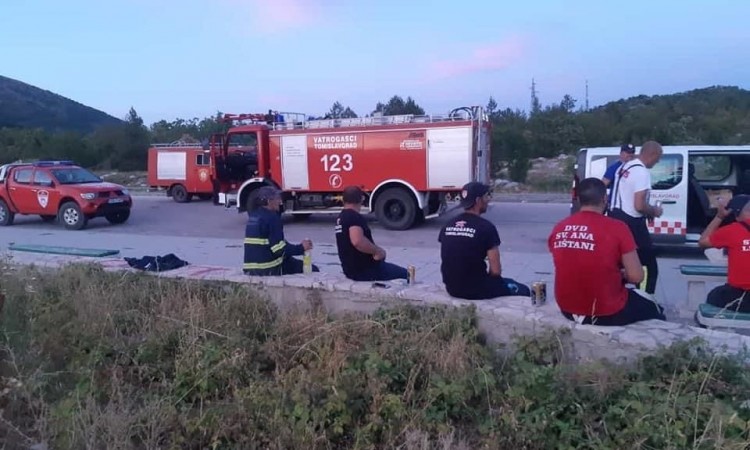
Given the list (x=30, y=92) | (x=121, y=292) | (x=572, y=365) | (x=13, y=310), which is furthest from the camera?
(x=30, y=92)

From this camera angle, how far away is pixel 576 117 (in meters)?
46.2

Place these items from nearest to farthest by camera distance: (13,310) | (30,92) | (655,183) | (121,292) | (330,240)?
(13,310) → (121,292) → (655,183) → (330,240) → (30,92)

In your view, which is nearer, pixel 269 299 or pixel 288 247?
pixel 269 299

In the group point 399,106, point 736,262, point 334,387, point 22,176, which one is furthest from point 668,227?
point 399,106

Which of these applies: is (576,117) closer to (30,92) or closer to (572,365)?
(572,365)

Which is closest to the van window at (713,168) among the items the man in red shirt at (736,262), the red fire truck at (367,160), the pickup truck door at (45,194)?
the red fire truck at (367,160)

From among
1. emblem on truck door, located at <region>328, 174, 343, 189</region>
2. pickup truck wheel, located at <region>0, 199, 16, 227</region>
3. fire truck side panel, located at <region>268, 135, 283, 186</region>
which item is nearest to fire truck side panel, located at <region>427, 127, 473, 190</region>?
emblem on truck door, located at <region>328, 174, 343, 189</region>

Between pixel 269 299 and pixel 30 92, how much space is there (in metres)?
82.9


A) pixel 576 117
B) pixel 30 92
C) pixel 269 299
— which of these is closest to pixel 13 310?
pixel 269 299

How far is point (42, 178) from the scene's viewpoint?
62.1 ft

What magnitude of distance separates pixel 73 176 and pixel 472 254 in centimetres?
1581

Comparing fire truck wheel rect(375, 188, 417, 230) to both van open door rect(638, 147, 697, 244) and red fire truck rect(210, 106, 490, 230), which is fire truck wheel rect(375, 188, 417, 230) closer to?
red fire truck rect(210, 106, 490, 230)

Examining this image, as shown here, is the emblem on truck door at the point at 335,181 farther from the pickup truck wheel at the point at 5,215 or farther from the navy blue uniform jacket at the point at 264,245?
the navy blue uniform jacket at the point at 264,245

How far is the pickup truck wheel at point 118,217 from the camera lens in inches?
751
